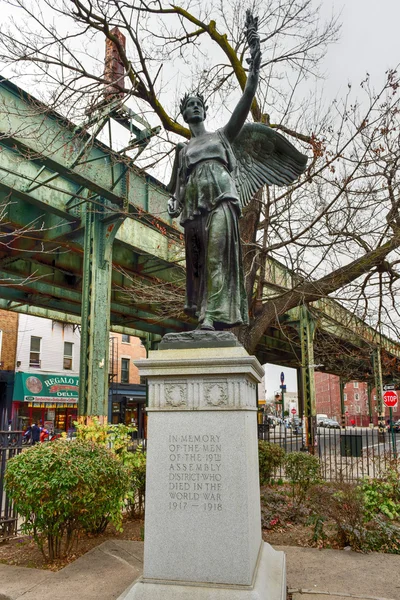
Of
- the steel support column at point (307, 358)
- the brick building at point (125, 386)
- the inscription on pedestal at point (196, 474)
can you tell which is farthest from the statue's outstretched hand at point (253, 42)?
the brick building at point (125, 386)

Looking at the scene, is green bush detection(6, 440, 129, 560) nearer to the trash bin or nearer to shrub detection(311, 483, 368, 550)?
shrub detection(311, 483, 368, 550)

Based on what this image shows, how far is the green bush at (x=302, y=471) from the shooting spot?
9337mm

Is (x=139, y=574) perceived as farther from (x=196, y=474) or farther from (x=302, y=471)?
(x=302, y=471)

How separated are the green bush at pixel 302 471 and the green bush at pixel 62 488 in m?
4.58

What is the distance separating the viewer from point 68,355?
3822cm

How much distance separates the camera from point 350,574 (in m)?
5.07

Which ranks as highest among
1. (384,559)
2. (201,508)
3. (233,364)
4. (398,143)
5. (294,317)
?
(398,143)

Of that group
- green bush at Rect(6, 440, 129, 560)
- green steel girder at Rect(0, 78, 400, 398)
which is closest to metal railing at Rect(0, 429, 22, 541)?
green bush at Rect(6, 440, 129, 560)

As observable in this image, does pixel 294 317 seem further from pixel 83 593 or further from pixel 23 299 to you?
pixel 83 593

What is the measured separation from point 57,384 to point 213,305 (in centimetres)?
3275

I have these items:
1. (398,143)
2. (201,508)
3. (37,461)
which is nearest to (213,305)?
(201,508)

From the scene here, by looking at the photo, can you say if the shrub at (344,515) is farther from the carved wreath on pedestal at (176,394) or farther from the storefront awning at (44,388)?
the storefront awning at (44,388)

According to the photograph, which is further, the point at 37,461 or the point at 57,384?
the point at 57,384

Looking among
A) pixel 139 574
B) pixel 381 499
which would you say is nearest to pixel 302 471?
pixel 381 499
